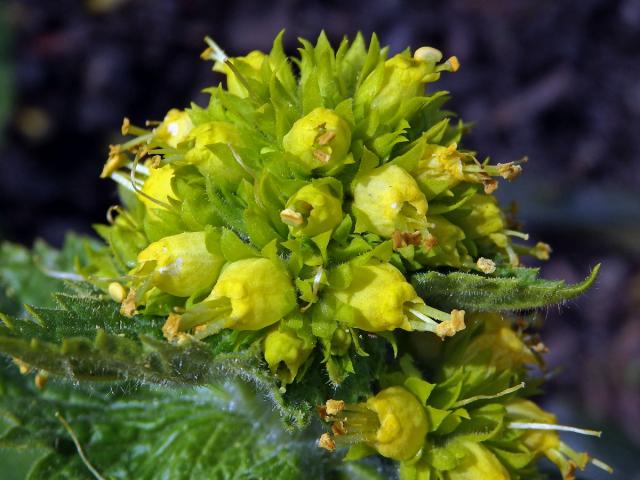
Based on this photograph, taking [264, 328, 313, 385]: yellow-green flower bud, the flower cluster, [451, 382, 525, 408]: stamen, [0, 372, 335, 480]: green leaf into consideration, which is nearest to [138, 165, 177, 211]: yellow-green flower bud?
the flower cluster

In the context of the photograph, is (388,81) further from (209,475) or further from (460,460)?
(209,475)

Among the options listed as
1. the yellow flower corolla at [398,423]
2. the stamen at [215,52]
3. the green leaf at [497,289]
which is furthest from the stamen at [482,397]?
the stamen at [215,52]

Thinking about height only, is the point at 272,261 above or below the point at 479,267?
above

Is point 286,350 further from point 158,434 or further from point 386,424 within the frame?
point 158,434

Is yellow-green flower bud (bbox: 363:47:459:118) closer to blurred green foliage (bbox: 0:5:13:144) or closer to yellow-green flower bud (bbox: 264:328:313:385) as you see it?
yellow-green flower bud (bbox: 264:328:313:385)

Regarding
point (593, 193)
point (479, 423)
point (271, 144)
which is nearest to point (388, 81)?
point (271, 144)

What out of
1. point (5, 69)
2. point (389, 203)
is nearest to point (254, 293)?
point (389, 203)
